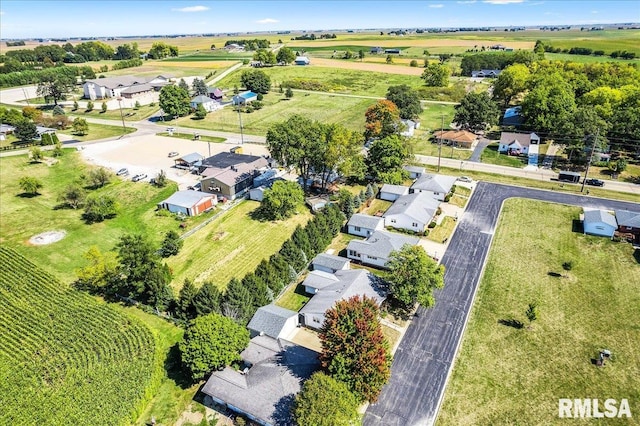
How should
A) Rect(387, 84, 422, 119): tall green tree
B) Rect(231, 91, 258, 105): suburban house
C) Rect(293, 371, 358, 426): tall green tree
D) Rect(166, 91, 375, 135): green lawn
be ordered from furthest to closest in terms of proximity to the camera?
Rect(231, 91, 258, 105): suburban house → Rect(166, 91, 375, 135): green lawn → Rect(387, 84, 422, 119): tall green tree → Rect(293, 371, 358, 426): tall green tree

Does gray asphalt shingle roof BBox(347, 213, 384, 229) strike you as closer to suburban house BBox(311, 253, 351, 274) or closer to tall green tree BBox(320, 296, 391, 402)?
suburban house BBox(311, 253, 351, 274)

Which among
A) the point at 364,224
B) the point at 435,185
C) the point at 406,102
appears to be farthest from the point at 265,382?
the point at 406,102

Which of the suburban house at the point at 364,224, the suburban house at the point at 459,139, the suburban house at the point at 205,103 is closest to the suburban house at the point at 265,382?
the suburban house at the point at 364,224

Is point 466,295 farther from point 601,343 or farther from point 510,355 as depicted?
point 601,343

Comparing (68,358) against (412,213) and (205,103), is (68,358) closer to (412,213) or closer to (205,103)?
(412,213)

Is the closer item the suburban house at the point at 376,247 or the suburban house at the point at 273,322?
the suburban house at the point at 273,322

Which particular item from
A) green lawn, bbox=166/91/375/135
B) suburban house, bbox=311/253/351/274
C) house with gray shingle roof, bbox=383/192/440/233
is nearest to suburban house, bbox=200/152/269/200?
suburban house, bbox=311/253/351/274

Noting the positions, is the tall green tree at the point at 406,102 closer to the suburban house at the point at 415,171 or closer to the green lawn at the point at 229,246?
the suburban house at the point at 415,171
